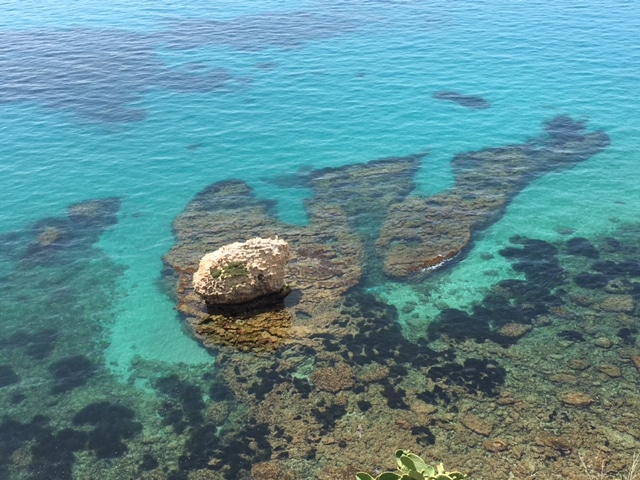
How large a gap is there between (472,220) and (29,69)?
4703cm

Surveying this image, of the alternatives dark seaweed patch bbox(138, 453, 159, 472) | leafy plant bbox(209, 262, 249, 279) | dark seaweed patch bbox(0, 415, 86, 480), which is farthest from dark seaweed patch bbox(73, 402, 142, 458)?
leafy plant bbox(209, 262, 249, 279)

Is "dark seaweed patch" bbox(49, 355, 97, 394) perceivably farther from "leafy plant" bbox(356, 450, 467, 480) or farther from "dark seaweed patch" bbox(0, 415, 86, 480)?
"leafy plant" bbox(356, 450, 467, 480)

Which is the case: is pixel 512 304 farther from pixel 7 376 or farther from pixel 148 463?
pixel 7 376

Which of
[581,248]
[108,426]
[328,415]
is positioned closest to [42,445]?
[108,426]

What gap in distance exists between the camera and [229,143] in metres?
43.8

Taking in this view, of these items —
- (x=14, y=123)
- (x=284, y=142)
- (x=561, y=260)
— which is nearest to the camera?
(x=561, y=260)

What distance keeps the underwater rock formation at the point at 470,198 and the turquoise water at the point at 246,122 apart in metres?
0.95

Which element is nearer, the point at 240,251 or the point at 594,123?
the point at 240,251

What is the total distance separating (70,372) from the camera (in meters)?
24.4

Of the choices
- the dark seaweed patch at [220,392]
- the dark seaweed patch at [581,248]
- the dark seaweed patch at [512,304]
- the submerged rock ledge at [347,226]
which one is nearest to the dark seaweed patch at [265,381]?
the dark seaweed patch at [220,392]

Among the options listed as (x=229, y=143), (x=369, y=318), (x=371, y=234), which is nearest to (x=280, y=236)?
(x=371, y=234)

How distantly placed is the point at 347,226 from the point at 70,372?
16112mm

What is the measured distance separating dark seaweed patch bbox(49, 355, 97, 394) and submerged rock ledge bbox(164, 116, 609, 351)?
4594mm

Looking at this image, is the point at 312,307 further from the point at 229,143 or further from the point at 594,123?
the point at 594,123
